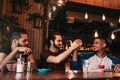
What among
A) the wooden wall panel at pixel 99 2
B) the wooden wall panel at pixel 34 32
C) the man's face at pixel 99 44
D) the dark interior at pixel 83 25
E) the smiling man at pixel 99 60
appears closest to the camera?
the smiling man at pixel 99 60

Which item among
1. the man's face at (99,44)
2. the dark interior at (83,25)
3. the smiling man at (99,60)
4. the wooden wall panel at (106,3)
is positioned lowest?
the smiling man at (99,60)

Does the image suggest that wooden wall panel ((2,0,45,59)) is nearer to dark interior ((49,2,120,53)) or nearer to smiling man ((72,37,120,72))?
dark interior ((49,2,120,53))

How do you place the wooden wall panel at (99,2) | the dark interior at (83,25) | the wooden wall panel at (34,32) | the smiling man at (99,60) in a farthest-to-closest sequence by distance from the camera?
the wooden wall panel at (99,2), the dark interior at (83,25), the wooden wall panel at (34,32), the smiling man at (99,60)

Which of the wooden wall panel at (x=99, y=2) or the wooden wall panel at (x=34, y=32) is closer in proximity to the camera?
the wooden wall panel at (x=34, y=32)

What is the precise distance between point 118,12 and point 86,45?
49.8 inches

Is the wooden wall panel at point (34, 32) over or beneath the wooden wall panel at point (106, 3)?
beneath

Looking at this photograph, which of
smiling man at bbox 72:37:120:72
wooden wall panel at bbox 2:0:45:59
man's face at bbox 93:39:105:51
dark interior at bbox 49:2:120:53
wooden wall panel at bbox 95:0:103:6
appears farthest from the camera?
wooden wall panel at bbox 95:0:103:6

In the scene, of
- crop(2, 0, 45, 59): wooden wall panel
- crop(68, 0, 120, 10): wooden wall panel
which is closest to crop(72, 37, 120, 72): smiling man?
crop(2, 0, 45, 59): wooden wall panel

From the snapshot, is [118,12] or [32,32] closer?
[32,32]

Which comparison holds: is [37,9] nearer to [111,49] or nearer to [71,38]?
[71,38]

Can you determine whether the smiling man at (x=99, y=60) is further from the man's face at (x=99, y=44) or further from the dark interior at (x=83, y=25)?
the dark interior at (x=83, y=25)

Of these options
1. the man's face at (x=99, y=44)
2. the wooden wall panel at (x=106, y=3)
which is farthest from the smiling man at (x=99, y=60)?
the wooden wall panel at (x=106, y=3)

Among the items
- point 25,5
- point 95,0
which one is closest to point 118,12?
point 95,0

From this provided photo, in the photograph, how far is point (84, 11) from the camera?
5.17 meters
